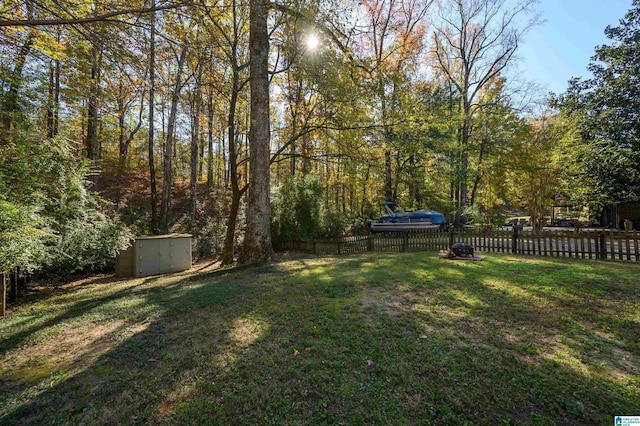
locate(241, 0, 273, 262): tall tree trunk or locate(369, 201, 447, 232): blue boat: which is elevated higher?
locate(241, 0, 273, 262): tall tree trunk

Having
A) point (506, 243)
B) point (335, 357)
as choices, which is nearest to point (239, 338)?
point (335, 357)

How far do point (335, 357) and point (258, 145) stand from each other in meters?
6.44

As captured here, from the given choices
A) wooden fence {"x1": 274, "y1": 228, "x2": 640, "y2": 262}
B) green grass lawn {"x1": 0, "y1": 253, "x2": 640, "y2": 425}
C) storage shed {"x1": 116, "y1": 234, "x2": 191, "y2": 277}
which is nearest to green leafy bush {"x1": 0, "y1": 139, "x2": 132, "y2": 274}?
storage shed {"x1": 116, "y1": 234, "x2": 191, "y2": 277}

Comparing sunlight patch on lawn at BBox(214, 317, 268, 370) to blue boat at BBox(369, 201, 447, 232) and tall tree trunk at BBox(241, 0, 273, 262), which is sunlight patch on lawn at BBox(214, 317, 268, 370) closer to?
tall tree trunk at BBox(241, 0, 273, 262)

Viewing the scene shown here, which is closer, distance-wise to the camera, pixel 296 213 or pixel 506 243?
pixel 506 243

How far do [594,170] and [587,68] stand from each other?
6.33 m

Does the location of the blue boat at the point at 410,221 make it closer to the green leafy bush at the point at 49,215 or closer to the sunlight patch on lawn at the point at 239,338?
the green leafy bush at the point at 49,215

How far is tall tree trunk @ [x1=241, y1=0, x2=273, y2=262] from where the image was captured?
775 cm

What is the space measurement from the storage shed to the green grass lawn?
4679 mm

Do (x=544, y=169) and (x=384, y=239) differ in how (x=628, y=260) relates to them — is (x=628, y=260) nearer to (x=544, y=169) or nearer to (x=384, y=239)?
(x=384, y=239)

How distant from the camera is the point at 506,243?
8953mm

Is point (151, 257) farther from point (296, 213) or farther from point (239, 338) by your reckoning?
point (239, 338)

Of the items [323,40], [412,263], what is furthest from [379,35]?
[412,263]

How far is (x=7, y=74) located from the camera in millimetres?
5645
